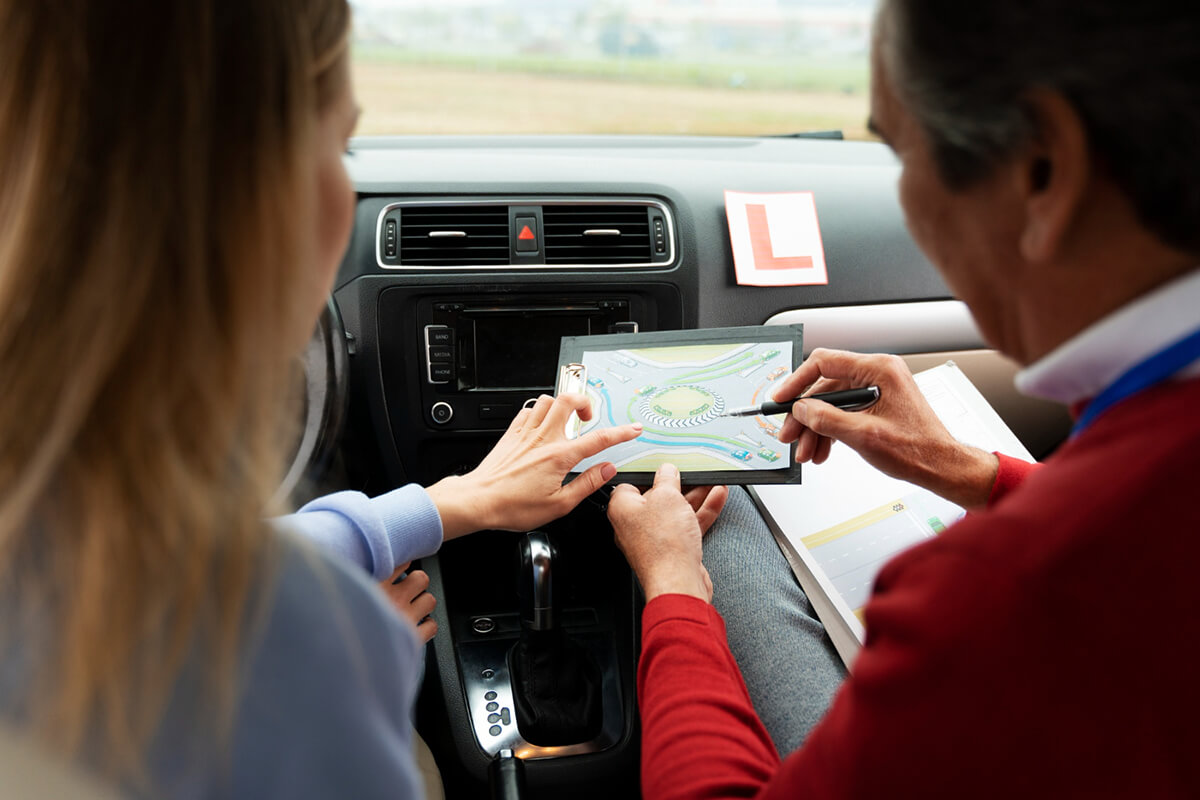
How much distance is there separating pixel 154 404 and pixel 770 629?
868mm

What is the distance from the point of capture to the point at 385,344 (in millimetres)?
1525

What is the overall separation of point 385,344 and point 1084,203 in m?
1.18

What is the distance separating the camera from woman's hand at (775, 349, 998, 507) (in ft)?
3.78

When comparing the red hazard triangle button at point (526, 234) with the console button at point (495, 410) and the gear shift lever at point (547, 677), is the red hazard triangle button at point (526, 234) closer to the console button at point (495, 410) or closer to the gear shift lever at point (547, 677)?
the console button at point (495, 410)

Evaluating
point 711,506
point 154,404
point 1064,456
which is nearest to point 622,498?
point 711,506

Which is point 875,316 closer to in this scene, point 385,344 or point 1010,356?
point 385,344

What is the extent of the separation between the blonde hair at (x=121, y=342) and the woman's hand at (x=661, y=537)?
0.66m

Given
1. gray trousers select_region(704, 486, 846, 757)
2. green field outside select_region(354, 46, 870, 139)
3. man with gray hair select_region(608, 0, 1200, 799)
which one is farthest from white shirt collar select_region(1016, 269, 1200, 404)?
green field outside select_region(354, 46, 870, 139)

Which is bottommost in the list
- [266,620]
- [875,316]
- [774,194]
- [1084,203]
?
[875,316]

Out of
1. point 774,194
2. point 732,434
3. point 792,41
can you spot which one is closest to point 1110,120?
point 732,434

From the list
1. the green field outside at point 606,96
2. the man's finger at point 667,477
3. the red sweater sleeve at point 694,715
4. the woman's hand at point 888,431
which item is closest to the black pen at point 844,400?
the woman's hand at point 888,431

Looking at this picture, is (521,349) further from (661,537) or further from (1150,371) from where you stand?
(1150,371)

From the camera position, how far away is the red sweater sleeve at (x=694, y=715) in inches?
31.9

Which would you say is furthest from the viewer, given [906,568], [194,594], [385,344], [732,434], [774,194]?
[774,194]
